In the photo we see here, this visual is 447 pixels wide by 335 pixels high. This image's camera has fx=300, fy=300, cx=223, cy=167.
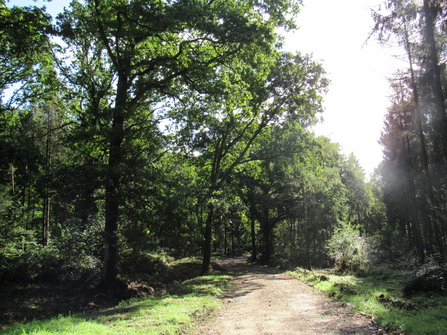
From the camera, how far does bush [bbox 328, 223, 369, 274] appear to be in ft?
65.4

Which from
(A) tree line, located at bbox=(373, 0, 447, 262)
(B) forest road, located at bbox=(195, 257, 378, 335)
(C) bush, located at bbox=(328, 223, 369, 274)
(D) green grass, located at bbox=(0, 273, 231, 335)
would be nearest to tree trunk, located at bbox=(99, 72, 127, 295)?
(D) green grass, located at bbox=(0, 273, 231, 335)

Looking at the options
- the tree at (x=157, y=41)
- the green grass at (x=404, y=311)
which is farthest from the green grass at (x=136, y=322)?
the tree at (x=157, y=41)

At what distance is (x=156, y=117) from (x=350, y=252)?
15.5 meters

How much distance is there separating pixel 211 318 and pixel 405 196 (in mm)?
30793

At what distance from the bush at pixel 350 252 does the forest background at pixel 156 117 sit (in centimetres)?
10

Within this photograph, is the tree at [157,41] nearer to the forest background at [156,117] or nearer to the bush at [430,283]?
the forest background at [156,117]

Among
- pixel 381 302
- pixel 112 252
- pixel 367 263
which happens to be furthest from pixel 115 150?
pixel 367 263

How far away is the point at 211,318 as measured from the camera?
8156 millimetres

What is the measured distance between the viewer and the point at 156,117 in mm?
16891

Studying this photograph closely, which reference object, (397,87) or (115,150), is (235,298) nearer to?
(115,150)

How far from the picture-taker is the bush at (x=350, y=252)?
785 inches

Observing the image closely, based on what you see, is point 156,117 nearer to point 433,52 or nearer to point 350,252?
point 433,52

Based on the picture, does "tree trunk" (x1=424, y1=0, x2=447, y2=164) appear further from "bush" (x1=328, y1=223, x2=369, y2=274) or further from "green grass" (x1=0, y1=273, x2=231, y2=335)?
"green grass" (x1=0, y1=273, x2=231, y2=335)

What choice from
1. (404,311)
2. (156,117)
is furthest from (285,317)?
(156,117)
